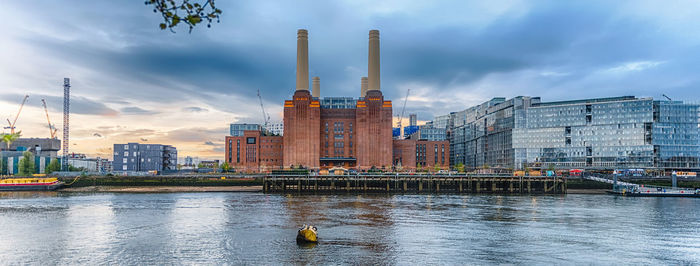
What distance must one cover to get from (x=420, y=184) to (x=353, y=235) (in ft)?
245

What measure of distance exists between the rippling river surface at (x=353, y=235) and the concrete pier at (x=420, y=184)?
45502mm

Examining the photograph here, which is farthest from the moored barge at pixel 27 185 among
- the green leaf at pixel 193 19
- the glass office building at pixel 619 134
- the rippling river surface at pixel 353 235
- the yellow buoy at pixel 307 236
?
the glass office building at pixel 619 134

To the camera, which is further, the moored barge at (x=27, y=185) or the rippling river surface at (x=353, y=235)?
the moored barge at (x=27, y=185)

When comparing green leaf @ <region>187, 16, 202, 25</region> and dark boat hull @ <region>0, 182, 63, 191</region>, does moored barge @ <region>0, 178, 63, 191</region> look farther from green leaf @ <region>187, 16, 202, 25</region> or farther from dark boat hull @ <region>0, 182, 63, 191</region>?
green leaf @ <region>187, 16, 202, 25</region>

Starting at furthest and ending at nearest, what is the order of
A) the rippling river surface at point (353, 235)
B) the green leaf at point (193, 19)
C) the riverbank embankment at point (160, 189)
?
1. the riverbank embankment at point (160, 189)
2. the rippling river surface at point (353, 235)
3. the green leaf at point (193, 19)

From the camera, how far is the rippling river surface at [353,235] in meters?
38.5

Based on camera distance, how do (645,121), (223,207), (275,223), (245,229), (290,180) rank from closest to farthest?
(245,229) → (275,223) → (223,207) → (290,180) → (645,121)

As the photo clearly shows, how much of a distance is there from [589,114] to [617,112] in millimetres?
9639

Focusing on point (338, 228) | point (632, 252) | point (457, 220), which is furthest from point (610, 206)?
point (338, 228)

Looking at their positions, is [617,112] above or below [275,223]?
above

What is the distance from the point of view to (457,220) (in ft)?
199

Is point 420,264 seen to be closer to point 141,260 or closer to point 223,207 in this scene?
point 141,260

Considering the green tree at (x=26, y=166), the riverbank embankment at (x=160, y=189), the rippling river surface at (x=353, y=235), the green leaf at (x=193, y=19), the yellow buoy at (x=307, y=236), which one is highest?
the green leaf at (x=193, y=19)

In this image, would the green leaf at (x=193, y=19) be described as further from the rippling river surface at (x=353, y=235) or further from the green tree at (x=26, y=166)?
the green tree at (x=26, y=166)
